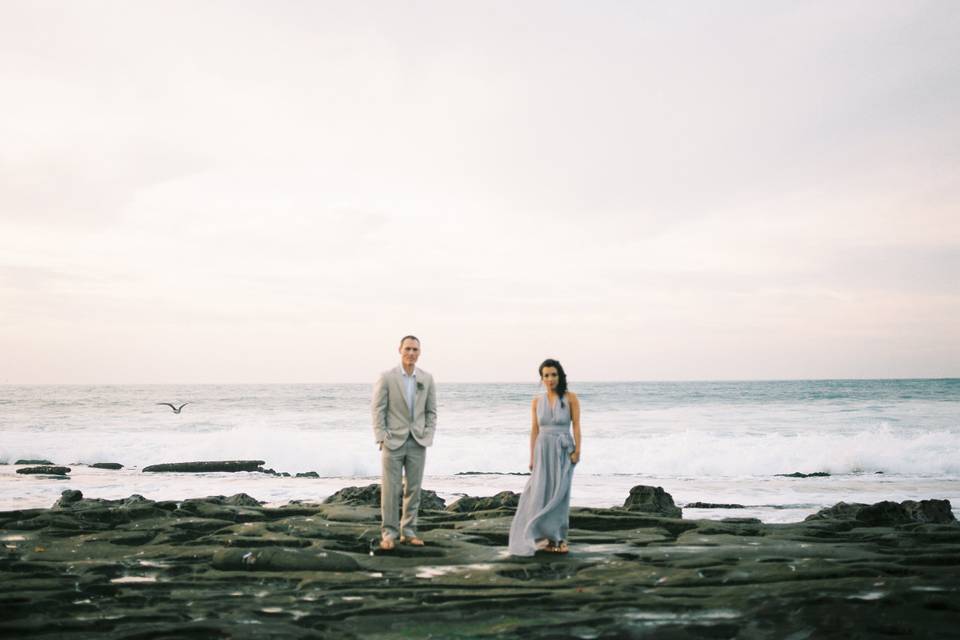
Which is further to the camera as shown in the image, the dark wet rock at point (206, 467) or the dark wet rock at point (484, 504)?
the dark wet rock at point (206, 467)

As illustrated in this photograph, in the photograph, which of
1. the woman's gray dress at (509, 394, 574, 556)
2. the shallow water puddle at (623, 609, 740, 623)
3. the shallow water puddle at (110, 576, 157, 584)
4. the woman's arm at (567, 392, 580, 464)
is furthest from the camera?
the woman's arm at (567, 392, 580, 464)

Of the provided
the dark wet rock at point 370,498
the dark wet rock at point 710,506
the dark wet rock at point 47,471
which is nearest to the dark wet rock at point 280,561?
the dark wet rock at point 370,498

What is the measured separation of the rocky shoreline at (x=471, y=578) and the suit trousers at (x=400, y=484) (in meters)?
0.41

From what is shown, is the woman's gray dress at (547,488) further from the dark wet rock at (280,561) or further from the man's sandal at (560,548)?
the dark wet rock at (280,561)

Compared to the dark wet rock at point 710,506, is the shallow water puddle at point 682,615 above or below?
above

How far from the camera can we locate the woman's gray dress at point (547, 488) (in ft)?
25.6

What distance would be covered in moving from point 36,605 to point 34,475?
57.1 feet

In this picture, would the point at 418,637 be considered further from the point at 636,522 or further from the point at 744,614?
the point at 636,522

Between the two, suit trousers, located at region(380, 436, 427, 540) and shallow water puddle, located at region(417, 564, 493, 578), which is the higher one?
suit trousers, located at region(380, 436, 427, 540)

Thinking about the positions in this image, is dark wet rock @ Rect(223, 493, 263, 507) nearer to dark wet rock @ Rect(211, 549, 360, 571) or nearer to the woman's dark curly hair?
dark wet rock @ Rect(211, 549, 360, 571)

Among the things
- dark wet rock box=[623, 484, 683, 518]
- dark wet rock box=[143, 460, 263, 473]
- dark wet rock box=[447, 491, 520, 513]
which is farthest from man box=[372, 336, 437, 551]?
dark wet rock box=[143, 460, 263, 473]

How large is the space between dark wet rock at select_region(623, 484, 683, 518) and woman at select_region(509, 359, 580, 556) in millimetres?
4025

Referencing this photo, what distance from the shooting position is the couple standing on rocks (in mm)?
7877

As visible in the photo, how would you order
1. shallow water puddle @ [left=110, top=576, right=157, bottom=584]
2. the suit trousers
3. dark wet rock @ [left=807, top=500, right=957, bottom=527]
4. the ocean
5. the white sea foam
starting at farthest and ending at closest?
the white sea foam
the ocean
dark wet rock @ [left=807, top=500, right=957, bottom=527]
the suit trousers
shallow water puddle @ [left=110, top=576, right=157, bottom=584]
